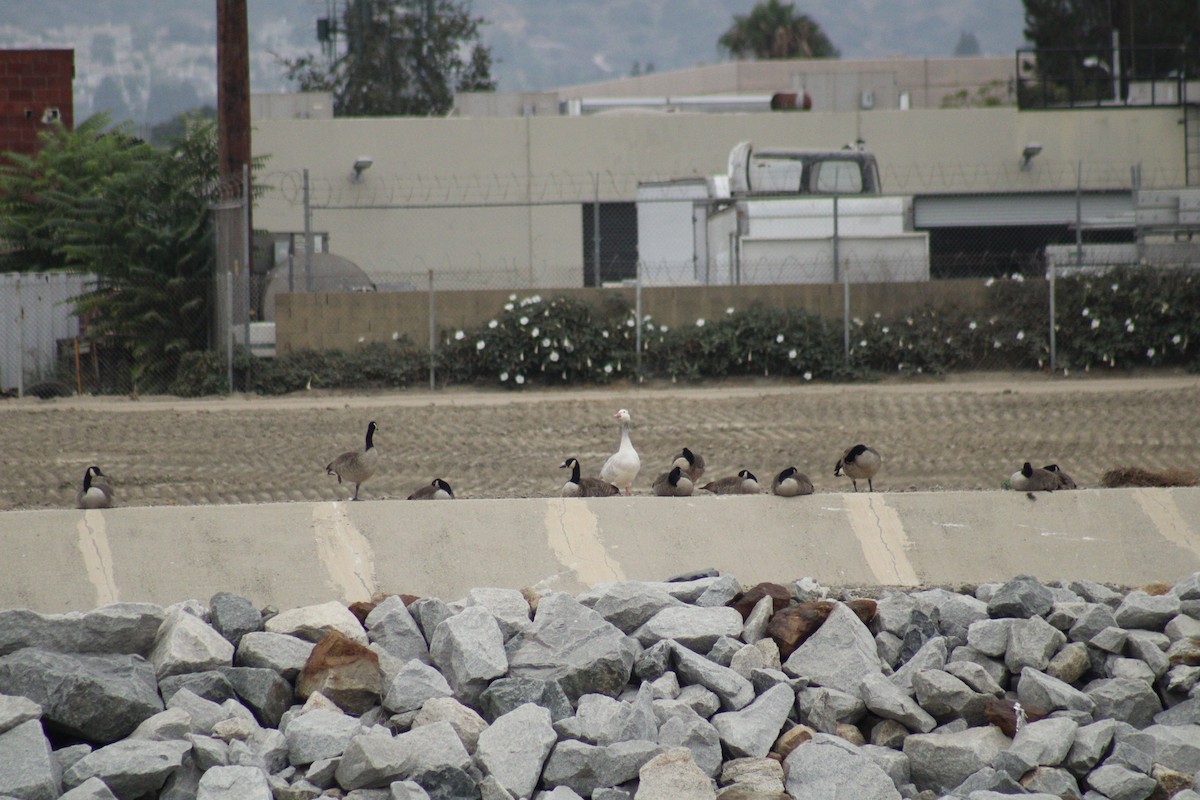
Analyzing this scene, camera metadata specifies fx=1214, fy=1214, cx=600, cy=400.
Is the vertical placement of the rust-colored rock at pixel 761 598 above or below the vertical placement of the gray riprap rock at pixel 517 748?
above

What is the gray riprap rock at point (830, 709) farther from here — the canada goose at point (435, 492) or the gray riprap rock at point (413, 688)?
the canada goose at point (435, 492)

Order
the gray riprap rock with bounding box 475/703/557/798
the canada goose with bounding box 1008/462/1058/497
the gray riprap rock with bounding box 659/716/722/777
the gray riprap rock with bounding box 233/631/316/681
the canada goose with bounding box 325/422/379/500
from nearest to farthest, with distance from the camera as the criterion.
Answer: the gray riprap rock with bounding box 475/703/557/798
the gray riprap rock with bounding box 659/716/722/777
the gray riprap rock with bounding box 233/631/316/681
the canada goose with bounding box 1008/462/1058/497
the canada goose with bounding box 325/422/379/500

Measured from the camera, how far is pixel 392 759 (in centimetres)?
588

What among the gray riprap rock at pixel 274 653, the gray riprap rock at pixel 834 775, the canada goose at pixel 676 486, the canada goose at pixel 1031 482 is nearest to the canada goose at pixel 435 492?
the canada goose at pixel 676 486

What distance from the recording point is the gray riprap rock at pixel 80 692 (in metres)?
5.99

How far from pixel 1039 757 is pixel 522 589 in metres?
3.34

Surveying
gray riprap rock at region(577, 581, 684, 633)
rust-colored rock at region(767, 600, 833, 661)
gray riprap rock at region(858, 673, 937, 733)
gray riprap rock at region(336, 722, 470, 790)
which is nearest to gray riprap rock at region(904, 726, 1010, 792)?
gray riprap rock at region(858, 673, 937, 733)

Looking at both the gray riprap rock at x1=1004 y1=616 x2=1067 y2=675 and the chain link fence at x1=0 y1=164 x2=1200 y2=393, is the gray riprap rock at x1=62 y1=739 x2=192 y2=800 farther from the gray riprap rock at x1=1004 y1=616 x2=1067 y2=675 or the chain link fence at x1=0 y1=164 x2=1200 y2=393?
the chain link fence at x1=0 y1=164 x2=1200 y2=393

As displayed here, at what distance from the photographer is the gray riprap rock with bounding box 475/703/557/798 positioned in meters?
5.95

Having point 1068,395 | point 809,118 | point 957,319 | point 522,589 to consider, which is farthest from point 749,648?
point 809,118

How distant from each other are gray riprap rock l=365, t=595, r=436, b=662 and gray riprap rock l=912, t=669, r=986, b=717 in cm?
277

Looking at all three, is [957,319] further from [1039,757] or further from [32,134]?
[32,134]

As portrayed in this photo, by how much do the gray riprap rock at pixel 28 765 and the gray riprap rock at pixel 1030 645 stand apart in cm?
509

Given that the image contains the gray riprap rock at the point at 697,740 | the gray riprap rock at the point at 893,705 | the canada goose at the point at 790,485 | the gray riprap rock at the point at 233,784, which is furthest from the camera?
the canada goose at the point at 790,485
